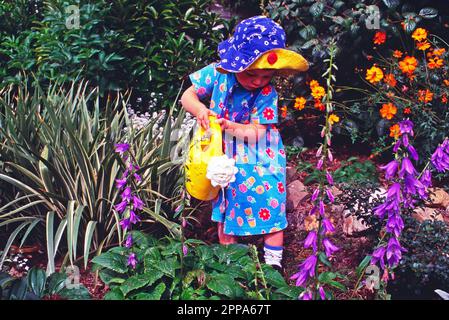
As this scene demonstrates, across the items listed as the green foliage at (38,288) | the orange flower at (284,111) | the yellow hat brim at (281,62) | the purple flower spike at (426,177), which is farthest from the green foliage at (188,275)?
the orange flower at (284,111)

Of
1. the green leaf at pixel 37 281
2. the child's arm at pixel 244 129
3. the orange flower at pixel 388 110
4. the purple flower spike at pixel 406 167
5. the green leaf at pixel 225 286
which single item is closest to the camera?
the purple flower spike at pixel 406 167

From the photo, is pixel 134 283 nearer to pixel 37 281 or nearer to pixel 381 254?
pixel 37 281

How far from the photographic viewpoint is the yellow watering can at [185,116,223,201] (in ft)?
10.2

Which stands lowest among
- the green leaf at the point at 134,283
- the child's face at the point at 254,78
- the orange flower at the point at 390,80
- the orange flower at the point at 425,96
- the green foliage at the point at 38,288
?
the green foliage at the point at 38,288

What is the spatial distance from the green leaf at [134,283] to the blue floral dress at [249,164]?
2.11 ft

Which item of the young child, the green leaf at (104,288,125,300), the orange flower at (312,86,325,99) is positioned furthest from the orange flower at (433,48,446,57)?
the green leaf at (104,288,125,300)

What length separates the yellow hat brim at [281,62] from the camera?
316cm

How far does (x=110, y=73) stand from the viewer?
15.5 ft

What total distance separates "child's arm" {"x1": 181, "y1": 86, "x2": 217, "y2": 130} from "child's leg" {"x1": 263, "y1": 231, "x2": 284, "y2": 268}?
0.71 m

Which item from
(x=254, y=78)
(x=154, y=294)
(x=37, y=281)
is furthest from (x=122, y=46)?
(x=154, y=294)

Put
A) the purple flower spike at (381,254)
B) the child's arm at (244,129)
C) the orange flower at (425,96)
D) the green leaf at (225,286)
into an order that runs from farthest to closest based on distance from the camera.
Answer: the orange flower at (425,96) → the child's arm at (244,129) → the green leaf at (225,286) → the purple flower spike at (381,254)

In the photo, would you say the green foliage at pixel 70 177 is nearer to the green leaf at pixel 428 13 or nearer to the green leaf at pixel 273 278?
the green leaf at pixel 273 278

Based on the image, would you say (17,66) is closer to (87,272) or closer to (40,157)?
(40,157)

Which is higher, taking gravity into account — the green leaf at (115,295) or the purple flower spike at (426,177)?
the purple flower spike at (426,177)
